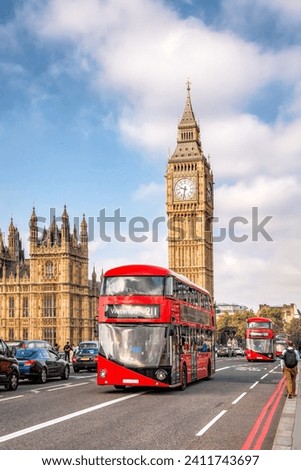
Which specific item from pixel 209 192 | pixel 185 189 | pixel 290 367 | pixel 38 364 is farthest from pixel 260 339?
pixel 209 192

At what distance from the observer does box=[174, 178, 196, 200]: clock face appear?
396 feet

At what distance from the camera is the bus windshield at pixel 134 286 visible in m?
22.3

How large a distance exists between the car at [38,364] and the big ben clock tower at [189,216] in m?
89.4

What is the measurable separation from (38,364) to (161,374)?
8257 mm

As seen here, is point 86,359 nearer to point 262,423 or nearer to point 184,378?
point 184,378

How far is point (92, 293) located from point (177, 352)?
2986 inches

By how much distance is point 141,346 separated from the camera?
21859 mm

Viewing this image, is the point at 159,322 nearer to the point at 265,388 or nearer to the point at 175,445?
the point at 265,388

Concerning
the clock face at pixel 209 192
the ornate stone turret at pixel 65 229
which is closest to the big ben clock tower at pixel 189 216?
the clock face at pixel 209 192
